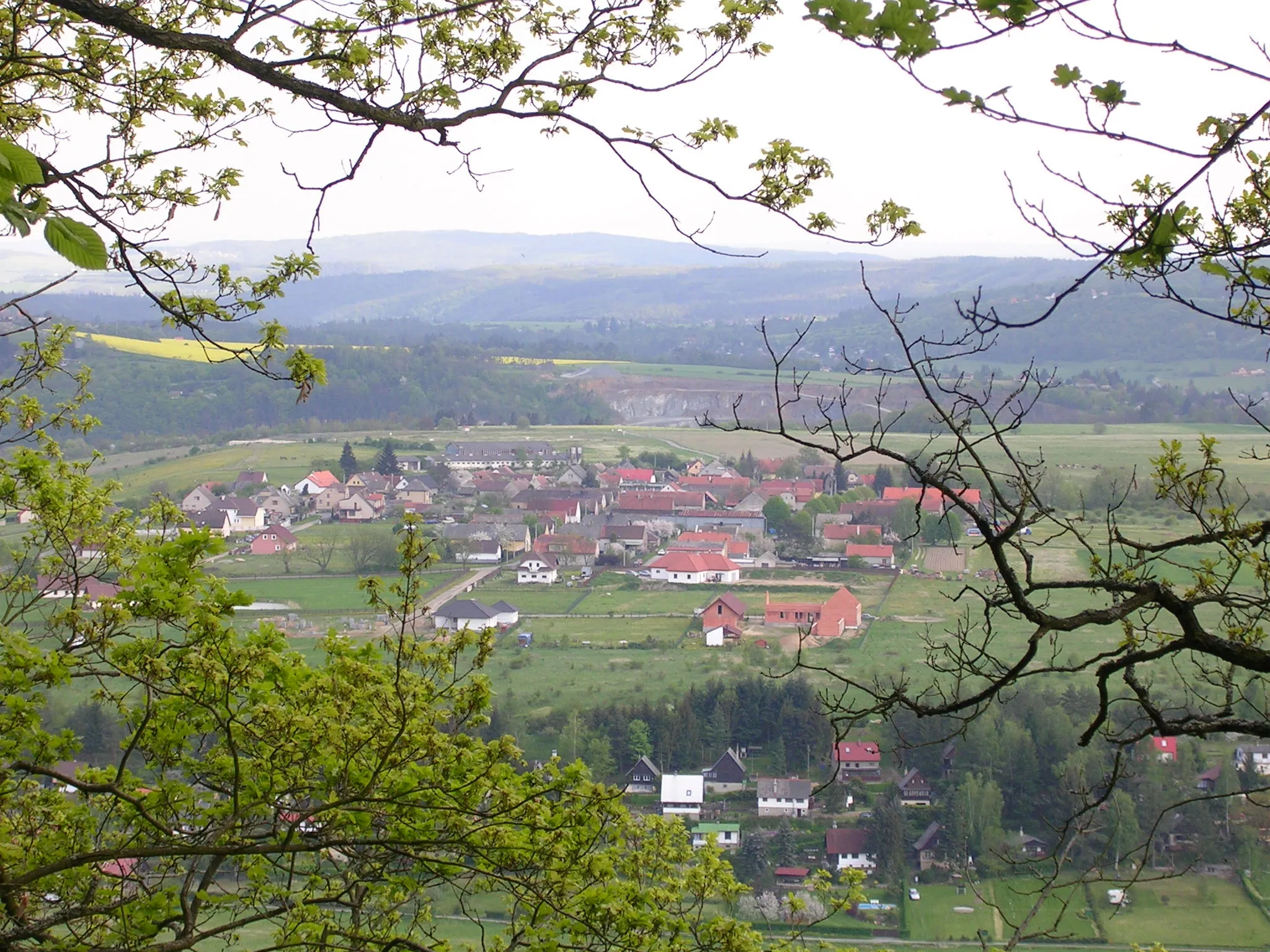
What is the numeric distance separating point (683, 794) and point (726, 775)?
3.65 ft

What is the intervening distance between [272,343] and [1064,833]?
2664mm

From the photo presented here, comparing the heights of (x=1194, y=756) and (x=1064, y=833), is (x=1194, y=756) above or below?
below

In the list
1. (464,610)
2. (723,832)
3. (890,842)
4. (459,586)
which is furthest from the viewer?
(459,586)

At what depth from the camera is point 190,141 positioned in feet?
14.8

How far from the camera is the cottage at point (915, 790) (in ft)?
47.7

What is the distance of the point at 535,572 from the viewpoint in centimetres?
2697

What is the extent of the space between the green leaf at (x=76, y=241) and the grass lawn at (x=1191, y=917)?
479 inches

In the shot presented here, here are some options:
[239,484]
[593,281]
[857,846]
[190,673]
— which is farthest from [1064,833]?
[593,281]

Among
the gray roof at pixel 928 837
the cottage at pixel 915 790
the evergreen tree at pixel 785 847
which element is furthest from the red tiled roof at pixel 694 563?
the gray roof at pixel 928 837

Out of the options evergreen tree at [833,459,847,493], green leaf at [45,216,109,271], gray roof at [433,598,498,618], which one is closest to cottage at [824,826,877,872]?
gray roof at [433,598,498,618]

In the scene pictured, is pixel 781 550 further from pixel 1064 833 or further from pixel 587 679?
pixel 1064 833

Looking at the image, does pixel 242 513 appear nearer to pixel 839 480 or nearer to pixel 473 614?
pixel 473 614

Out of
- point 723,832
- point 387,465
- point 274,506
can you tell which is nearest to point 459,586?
point 274,506

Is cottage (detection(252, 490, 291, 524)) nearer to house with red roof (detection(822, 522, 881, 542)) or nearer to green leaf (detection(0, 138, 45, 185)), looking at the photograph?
house with red roof (detection(822, 522, 881, 542))
